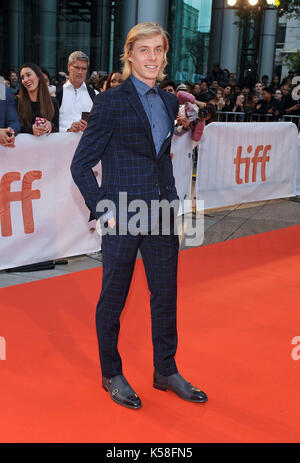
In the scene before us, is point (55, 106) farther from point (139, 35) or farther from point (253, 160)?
point (253, 160)

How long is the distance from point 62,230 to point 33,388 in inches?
109

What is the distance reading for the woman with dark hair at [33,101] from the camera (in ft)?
18.7

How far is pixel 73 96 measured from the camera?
6344 millimetres

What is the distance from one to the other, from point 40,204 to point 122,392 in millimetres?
2859

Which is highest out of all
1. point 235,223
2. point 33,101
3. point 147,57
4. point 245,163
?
point 147,57

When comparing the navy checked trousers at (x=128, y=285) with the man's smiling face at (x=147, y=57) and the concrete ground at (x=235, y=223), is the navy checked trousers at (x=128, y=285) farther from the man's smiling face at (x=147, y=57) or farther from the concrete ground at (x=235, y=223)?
the concrete ground at (x=235, y=223)

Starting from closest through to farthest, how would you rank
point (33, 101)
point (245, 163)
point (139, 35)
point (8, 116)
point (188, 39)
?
point (139, 35), point (8, 116), point (33, 101), point (245, 163), point (188, 39)

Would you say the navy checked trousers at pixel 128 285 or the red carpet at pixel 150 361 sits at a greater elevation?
the navy checked trousers at pixel 128 285

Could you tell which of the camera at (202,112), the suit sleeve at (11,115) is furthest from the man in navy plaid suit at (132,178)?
the camera at (202,112)

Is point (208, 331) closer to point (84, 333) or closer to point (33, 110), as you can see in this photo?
point (84, 333)

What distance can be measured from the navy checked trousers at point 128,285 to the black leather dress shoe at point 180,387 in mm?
149

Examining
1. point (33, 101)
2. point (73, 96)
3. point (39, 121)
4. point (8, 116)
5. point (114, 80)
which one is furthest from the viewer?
point (114, 80)

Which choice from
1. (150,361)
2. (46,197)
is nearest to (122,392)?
(150,361)

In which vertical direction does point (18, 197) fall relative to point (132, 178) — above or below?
below
